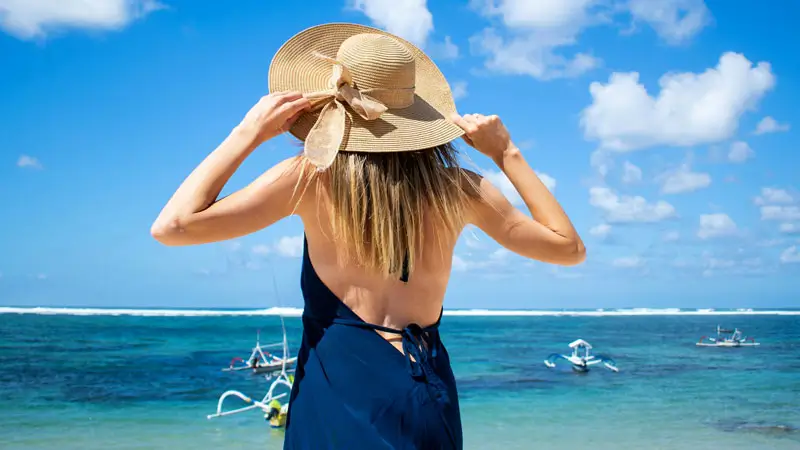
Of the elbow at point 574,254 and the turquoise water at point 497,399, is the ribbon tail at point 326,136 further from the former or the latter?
the turquoise water at point 497,399

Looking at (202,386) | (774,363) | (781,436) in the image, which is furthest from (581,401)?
(774,363)

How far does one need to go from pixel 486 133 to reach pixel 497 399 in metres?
14.0

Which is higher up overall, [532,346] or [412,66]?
[412,66]

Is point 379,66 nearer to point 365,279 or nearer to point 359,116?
point 359,116

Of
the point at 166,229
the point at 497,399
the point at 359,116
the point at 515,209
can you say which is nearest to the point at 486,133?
the point at 515,209

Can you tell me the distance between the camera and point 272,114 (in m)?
1.31

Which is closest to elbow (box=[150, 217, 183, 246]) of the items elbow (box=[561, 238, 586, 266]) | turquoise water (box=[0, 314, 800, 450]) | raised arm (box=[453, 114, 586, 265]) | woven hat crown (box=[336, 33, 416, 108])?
woven hat crown (box=[336, 33, 416, 108])

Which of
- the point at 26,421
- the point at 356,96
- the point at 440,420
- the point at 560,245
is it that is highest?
the point at 356,96

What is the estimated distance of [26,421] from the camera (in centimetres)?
1230

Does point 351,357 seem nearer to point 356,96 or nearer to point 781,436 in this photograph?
point 356,96

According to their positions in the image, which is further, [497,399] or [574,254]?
[497,399]

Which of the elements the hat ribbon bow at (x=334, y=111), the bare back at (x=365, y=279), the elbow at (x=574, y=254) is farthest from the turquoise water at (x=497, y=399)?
the hat ribbon bow at (x=334, y=111)

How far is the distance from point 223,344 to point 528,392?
20.0 metres

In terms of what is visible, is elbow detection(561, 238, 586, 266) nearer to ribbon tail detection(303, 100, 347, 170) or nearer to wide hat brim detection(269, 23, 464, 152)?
wide hat brim detection(269, 23, 464, 152)
